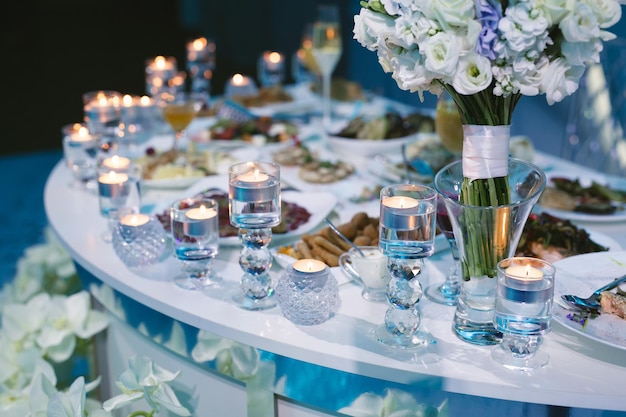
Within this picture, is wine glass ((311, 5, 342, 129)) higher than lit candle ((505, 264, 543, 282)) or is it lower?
higher

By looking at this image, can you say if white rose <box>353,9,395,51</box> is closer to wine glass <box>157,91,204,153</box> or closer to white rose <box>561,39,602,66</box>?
white rose <box>561,39,602,66</box>

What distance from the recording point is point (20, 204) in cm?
470

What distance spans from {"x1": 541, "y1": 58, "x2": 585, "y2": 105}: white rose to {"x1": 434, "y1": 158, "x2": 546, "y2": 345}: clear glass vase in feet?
0.57

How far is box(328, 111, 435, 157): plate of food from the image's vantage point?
2.40 metres

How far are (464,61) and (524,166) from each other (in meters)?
0.27

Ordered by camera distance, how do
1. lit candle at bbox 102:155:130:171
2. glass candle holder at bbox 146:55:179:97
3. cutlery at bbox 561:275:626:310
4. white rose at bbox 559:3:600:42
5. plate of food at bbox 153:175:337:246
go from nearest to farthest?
white rose at bbox 559:3:600:42, cutlery at bbox 561:275:626:310, plate of food at bbox 153:175:337:246, lit candle at bbox 102:155:130:171, glass candle holder at bbox 146:55:179:97

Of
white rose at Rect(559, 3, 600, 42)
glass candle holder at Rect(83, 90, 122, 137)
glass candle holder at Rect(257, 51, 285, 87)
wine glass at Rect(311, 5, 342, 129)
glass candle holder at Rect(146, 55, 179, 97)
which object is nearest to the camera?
white rose at Rect(559, 3, 600, 42)

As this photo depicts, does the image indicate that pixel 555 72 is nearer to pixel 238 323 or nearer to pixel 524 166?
pixel 524 166

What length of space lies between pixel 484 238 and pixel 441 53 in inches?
13.0

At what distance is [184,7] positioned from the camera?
10.7 m

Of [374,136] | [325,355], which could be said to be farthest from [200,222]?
[374,136]

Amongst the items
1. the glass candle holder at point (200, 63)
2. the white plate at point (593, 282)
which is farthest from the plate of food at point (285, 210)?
the glass candle holder at point (200, 63)

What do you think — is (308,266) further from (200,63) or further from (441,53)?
(200,63)

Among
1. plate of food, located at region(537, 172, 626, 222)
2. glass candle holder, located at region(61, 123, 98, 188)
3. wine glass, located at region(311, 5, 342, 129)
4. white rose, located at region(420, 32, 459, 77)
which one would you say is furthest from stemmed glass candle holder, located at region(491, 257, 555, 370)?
wine glass, located at region(311, 5, 342, 129)
